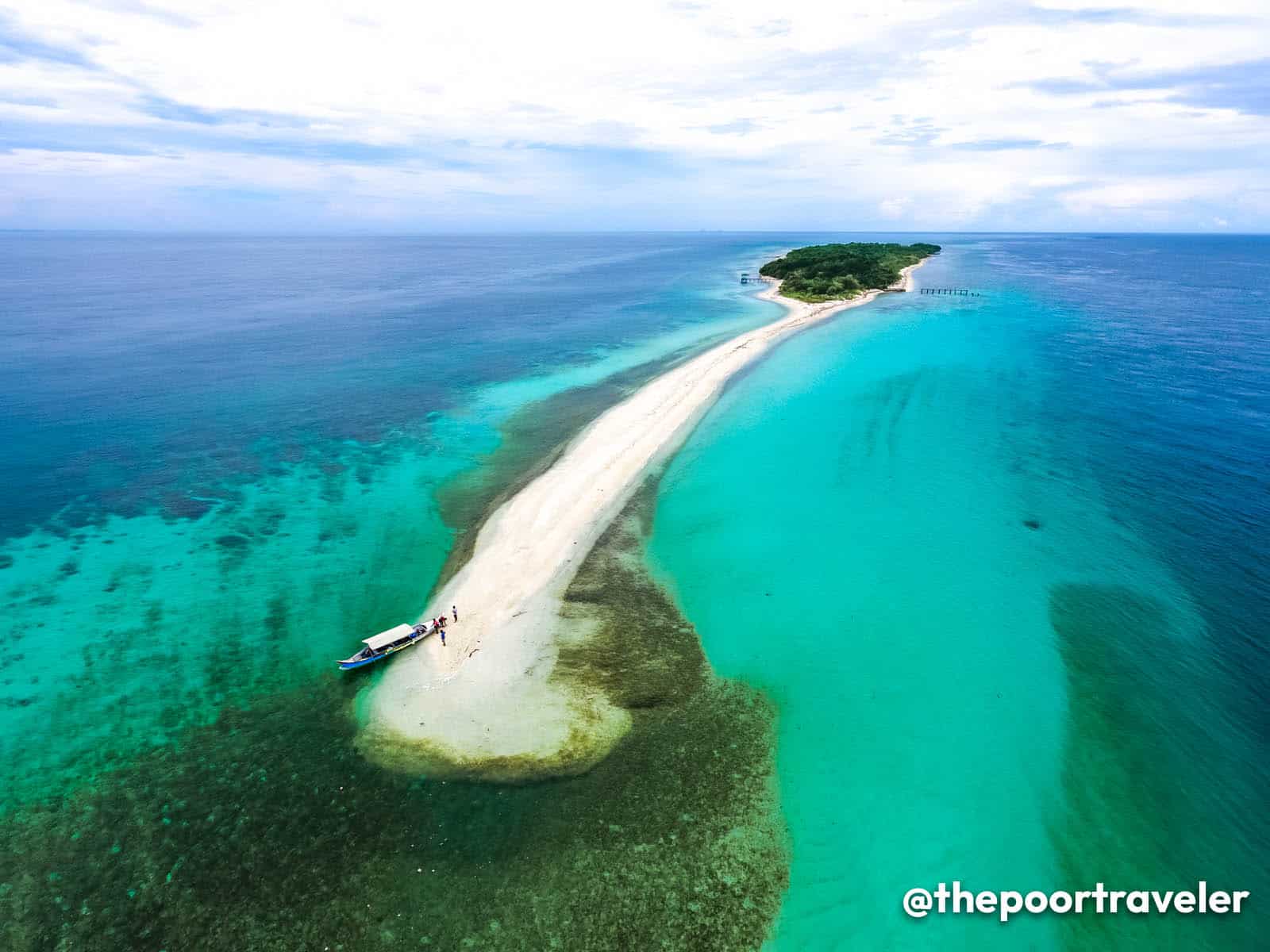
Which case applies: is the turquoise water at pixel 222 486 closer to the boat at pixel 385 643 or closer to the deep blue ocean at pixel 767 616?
the deep blue ocean at pixel 767 616

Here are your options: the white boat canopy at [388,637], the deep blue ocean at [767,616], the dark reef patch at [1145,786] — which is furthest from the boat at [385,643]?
the dark reef patch at [1145,786]

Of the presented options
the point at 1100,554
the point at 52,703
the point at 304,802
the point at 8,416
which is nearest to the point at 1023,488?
the point at 1100,554

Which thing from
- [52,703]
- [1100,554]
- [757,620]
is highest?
[1100,554]

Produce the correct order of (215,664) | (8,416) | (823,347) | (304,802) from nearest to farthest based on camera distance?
(304,802) → (215,664) → (8,416) → (823,347)

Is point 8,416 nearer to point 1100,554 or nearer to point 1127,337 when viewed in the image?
point 1100,554

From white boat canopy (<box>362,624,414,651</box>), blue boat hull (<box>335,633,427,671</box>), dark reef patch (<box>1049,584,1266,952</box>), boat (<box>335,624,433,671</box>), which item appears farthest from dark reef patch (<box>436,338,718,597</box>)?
dark reef patch (<box>1049,584,1266,952</box>)

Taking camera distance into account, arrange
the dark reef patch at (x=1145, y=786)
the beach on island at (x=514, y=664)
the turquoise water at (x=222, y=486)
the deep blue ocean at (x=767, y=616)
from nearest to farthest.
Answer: the dark reef patch at (x=1145, y=786), the deep blue ocean at (x=767, y=616), the beach on island at (x=514, y=664), the turquoise water at (x=222, y=486)

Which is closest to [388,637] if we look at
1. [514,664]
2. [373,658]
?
[373,658]
